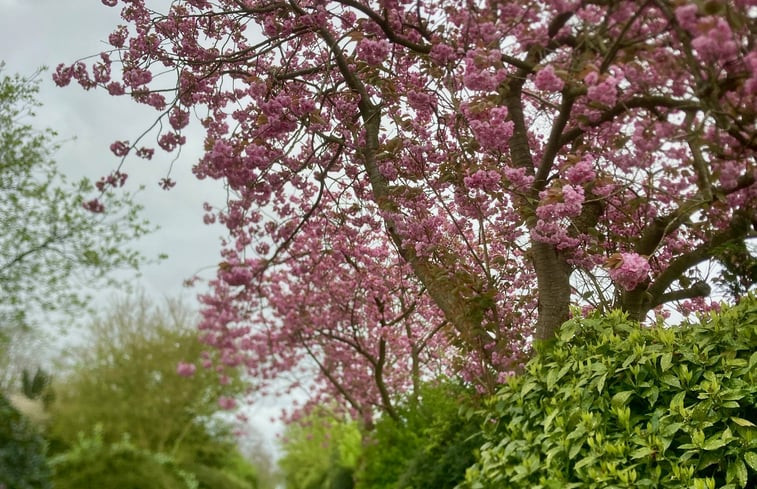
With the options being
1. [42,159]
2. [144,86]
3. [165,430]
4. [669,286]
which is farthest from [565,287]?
[165,430]

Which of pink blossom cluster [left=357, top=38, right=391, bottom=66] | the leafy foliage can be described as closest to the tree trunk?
pink blossom cluster [left=357, top=38, right=391, bottom=66]

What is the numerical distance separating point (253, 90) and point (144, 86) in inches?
49.0

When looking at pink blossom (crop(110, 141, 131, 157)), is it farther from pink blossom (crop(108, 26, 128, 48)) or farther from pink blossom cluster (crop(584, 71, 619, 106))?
pink blossom cluster (crop(584, 71, 619, 106))

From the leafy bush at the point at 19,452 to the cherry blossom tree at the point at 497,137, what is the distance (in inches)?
131

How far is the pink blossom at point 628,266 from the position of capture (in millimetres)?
4309

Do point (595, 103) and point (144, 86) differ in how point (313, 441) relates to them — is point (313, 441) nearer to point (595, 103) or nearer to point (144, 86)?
point (144, 86)

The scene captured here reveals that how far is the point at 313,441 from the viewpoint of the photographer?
22547 mm

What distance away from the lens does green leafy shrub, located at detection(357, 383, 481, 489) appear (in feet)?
23.7

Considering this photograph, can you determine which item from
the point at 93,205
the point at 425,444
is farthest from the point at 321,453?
the point at 93,205

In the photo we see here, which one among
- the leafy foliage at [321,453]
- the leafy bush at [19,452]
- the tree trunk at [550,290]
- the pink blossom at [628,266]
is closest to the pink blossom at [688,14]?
the pink blossom at [628,266]

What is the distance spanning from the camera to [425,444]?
8.88m

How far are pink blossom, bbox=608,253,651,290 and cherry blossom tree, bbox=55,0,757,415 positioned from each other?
0.01 m

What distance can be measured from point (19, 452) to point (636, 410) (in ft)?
24.7

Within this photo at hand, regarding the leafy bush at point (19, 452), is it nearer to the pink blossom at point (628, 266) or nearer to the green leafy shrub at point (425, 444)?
the green leafy shrub at point (425, 444)
